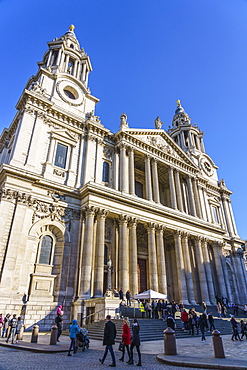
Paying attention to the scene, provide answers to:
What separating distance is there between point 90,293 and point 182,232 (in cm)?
1309

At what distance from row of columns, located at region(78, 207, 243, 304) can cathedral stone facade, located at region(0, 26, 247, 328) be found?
97 millimetres

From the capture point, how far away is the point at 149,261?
2477cm

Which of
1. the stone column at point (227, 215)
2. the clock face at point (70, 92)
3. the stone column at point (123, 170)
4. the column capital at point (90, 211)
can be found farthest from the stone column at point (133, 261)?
the stone column at point (227, 215)

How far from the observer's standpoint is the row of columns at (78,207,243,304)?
20.8 metres

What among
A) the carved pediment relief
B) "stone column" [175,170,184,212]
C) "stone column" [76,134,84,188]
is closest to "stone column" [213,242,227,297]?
"stone column" [175,170,184,212]

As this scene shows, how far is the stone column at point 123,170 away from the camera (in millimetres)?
28078

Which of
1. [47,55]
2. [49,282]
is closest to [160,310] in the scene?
[49,282]

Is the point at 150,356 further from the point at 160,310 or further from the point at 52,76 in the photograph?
the point at 52,76

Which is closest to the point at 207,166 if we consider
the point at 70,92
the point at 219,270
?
the point at 219,270

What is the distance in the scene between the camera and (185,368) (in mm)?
7613

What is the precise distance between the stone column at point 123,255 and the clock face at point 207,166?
24855mm

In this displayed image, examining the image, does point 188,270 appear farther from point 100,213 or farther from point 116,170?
point 116,170

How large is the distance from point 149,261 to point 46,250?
32.2ft

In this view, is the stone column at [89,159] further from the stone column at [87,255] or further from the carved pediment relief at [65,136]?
the stone column at [87,255]
